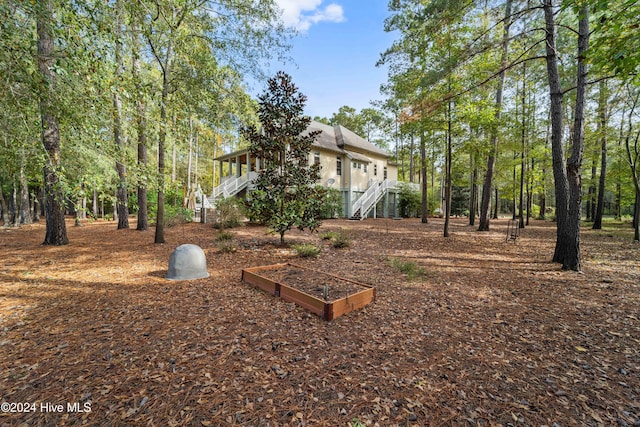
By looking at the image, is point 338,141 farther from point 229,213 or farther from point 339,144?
point 229,213

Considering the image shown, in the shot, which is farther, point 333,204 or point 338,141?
point 338,141

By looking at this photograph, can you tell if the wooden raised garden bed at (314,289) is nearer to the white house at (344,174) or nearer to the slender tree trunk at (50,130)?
the slender tree trunk at (50,130)

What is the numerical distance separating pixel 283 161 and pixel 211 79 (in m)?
3.51

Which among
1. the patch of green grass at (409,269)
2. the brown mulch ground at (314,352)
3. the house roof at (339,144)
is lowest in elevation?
the brown mulch ground at (314,352)

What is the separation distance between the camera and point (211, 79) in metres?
8.27

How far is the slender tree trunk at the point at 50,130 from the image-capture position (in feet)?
10.5

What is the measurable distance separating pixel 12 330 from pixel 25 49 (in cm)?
346

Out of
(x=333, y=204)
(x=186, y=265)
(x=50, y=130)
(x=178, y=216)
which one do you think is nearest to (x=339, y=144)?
(x=333, y=204)

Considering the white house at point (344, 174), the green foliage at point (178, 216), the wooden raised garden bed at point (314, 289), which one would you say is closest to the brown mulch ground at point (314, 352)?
the wooden raised garden bed at point (314, 289)

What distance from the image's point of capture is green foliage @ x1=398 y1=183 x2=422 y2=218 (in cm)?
2255

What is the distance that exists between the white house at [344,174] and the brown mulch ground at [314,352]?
517 inches

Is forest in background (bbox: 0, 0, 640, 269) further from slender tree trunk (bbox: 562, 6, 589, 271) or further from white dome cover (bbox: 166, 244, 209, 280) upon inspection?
white dome cover (bbox: 166, 244, 209, 280)

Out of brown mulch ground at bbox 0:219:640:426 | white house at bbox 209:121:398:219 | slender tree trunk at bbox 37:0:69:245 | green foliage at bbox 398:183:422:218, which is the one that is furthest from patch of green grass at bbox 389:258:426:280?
green foliage at bbox 398:183:422:218

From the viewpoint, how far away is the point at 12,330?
318 cm
